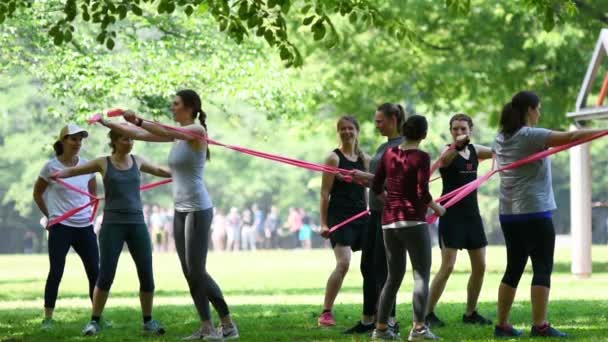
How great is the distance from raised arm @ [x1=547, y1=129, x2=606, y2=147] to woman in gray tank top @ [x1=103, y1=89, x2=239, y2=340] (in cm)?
251

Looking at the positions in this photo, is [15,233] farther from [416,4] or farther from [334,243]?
[334,243]

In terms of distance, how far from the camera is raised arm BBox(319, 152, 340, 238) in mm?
11828

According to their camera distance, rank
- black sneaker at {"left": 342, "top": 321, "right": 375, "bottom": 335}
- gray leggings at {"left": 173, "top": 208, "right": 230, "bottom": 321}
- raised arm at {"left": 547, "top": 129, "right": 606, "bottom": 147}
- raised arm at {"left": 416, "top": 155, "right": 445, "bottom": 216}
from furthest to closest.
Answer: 1. black sneaker at {"left": 342, "top": 321, "right": 375, "bottom": 335}
2. gray leggings at {"left": 173, "top": 208, "right": 230, "bottom": 321}
3. raised arm at {"left": 416, "top": 155, "right": 445, "bottom": 216}
4. raised arm at {"left": 547, "top": 129, "right": 606, "bottom": 147}

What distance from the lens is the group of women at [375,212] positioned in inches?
404

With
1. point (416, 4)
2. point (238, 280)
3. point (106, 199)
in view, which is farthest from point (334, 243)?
point (416, 4)

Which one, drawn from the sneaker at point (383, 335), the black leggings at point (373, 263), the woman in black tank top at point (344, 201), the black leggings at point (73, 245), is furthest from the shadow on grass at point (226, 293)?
the sneaker at point (383, 335)

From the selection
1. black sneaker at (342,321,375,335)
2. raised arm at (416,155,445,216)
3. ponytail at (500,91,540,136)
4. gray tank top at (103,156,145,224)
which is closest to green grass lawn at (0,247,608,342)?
black sneaker at (342,321,375,335)

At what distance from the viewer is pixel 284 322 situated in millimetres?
13367

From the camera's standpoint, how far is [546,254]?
10367 millimetres

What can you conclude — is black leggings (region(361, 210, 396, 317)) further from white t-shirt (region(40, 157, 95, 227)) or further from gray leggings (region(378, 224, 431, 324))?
white t-shirt (region(40, 157, 95, 227))

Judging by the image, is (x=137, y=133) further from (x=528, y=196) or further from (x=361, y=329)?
(x=528, y=196)

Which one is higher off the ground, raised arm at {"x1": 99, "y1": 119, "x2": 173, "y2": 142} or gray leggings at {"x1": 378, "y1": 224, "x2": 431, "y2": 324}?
raised arm at {"x1": 99, "y1": 119, "x2": 173, "y2": 142}

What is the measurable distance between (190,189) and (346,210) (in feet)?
6.58

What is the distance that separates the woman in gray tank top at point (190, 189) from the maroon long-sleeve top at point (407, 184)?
1.37 metres
